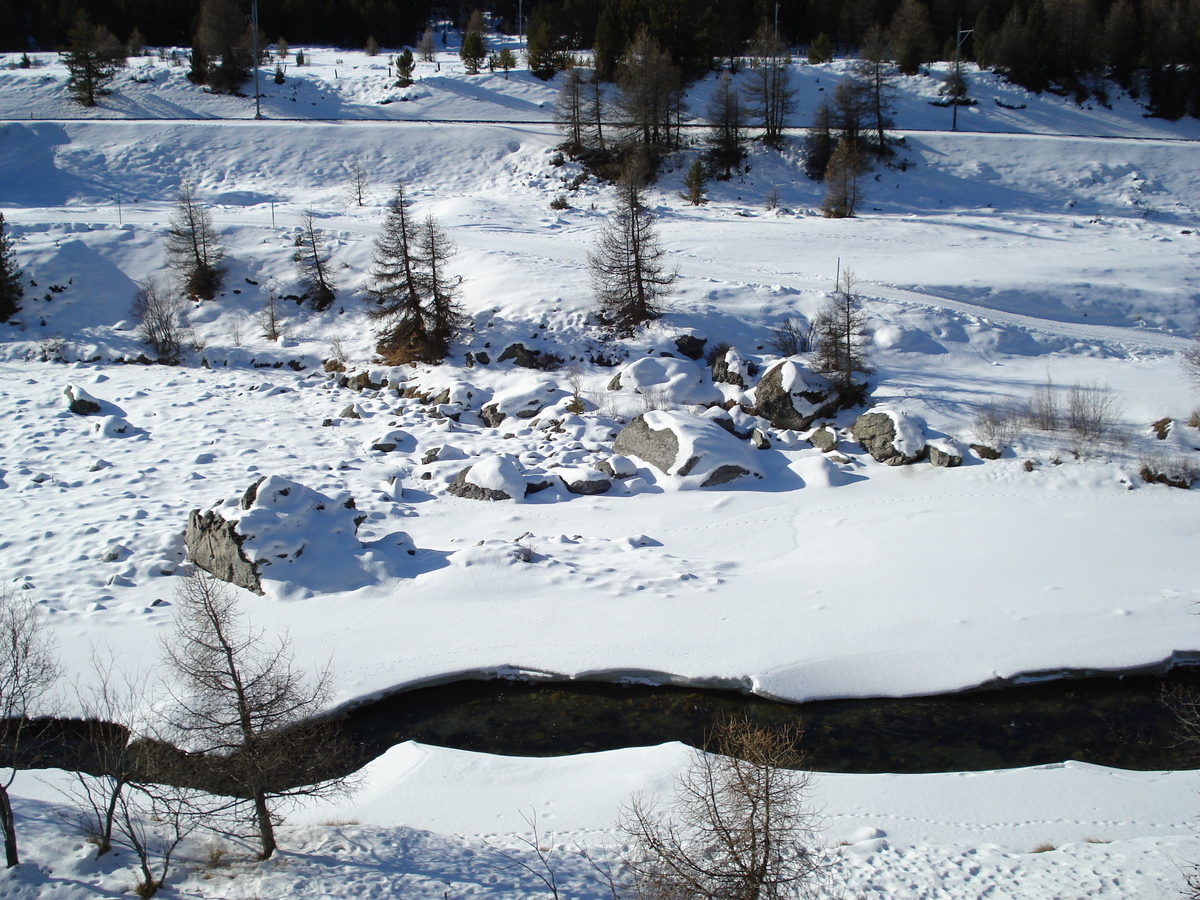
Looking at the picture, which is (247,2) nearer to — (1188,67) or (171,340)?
(171,340)

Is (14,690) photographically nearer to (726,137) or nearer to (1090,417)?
(1090,417)

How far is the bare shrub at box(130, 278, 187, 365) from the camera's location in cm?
2936

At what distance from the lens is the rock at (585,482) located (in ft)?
66.4

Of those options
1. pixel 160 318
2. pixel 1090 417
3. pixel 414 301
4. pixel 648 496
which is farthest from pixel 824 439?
pixel 160 318

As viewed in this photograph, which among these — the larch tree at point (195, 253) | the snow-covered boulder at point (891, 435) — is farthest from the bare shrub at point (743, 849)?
the larch tree at point (195, 253)

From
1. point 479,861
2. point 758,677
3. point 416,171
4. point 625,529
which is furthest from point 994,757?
point 416,171

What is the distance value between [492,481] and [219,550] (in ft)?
21.4

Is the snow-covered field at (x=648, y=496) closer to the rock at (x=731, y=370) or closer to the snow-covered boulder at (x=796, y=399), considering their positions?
the rock at (x=731, y=370)

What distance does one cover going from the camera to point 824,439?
71.3 ft

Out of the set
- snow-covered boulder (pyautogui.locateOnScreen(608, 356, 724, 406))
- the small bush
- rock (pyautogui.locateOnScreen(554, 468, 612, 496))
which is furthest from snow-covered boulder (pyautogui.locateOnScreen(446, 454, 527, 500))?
the small bush

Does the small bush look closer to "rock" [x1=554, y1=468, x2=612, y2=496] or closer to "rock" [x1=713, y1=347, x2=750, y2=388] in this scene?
"rock" [x1=713, y1=347, x2=750, y2=388]

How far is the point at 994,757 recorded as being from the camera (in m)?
11.7

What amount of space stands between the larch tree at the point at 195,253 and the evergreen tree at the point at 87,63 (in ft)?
85.7

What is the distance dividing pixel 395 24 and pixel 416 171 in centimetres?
3723
